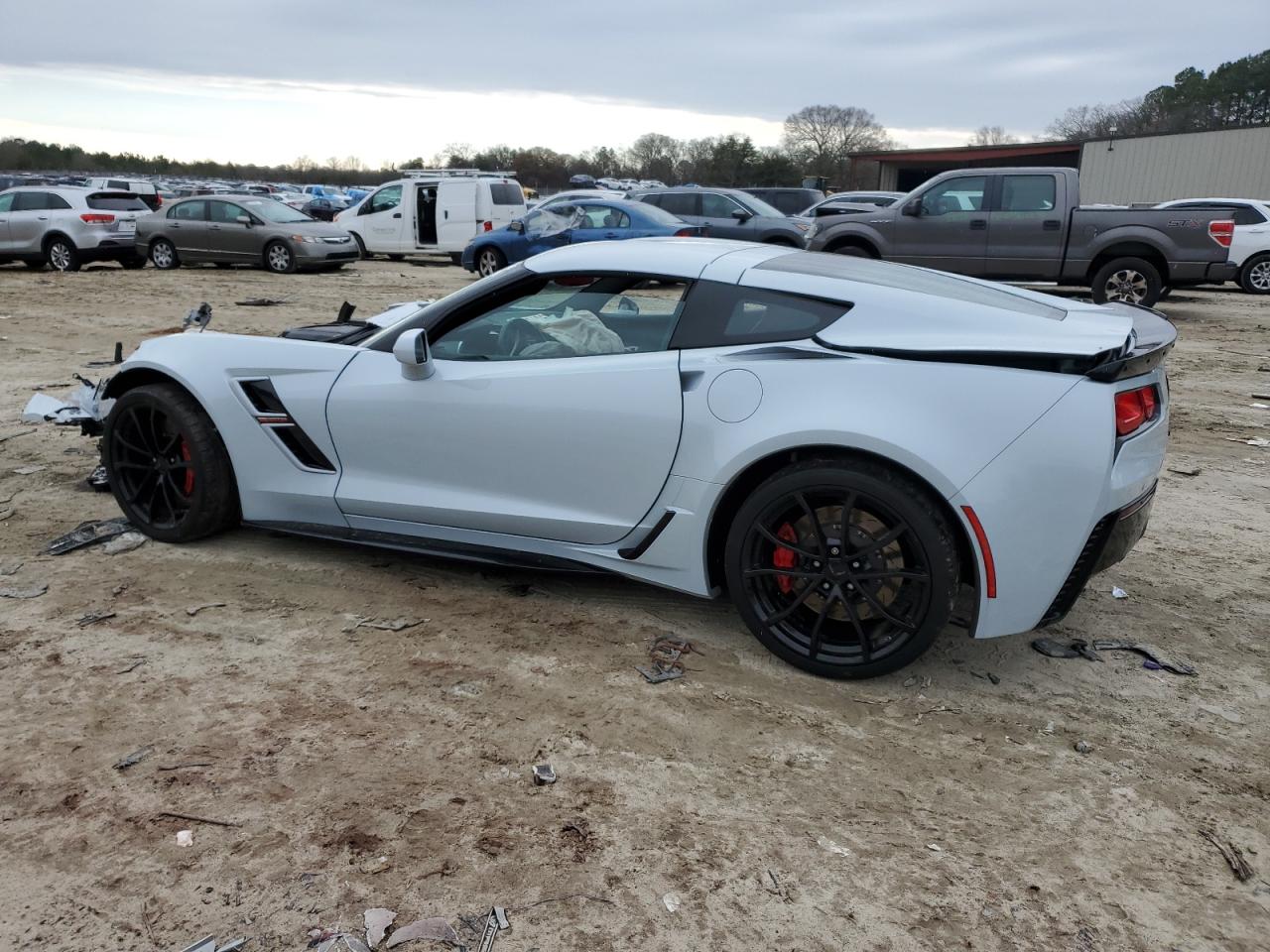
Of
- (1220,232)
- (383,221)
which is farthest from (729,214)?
(383,221)

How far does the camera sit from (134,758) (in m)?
3.01

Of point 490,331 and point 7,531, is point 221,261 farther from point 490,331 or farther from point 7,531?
point 490,331

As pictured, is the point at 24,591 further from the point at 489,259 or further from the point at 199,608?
the point at 489,259

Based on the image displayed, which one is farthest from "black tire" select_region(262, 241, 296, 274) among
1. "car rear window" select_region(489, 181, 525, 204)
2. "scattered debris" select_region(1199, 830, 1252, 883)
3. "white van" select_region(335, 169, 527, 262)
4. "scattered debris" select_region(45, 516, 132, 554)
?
"scattered debris" select_region(1199, 830, 1252, 883)

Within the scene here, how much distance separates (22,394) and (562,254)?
19.3 ft

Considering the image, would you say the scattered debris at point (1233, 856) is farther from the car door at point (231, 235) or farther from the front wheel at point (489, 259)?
the car door at point (231, 235)

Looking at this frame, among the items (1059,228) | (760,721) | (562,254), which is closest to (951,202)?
(1059,228)

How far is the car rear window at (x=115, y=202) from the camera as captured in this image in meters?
18.9

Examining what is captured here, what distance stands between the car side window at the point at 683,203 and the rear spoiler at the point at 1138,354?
15318 millimetres

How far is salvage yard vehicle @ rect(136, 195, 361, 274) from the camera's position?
18688 millimetres

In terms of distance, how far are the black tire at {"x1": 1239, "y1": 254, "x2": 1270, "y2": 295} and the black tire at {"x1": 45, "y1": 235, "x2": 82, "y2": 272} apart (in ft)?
Result: 66.6

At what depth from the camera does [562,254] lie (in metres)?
4.09

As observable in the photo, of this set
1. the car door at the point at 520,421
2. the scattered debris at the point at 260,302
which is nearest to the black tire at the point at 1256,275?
the scattered debris at the point at 260,302

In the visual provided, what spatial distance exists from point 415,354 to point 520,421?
488 millimetres
